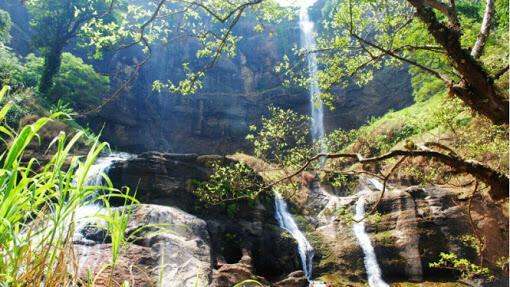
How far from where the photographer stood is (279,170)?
11.4 m

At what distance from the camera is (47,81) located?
16.0 meters

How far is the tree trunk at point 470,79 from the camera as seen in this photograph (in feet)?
8.79

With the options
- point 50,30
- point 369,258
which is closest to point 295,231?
point 369,258

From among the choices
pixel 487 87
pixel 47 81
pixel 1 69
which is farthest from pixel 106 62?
pixel 487 87

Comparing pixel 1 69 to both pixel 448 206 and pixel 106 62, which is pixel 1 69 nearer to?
pixel 106 62

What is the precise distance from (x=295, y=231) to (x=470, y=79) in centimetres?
968

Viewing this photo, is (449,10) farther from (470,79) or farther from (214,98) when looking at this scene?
(214,98)

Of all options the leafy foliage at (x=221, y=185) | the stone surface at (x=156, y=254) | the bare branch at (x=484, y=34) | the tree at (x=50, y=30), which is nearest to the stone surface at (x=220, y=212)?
the leafy foliage at (x=221, y=185)

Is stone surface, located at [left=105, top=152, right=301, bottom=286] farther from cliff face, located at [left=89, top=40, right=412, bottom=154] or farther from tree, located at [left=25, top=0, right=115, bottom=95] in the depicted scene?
cliff face, located at [left=89, top=40, right=412, bottom=154]

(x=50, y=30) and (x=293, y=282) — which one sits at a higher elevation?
(x=50, y=30)

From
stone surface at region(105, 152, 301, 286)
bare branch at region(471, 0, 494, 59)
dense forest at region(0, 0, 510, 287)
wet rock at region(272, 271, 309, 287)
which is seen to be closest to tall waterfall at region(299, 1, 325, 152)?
dense forest at region(0, 0, 510, 287)

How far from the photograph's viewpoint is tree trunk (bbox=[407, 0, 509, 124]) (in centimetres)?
268

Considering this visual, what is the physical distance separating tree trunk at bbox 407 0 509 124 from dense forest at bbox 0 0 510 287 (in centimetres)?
1

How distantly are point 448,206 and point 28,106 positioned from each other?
17.4 meters
